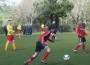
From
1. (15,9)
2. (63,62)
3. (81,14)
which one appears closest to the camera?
(63,62)

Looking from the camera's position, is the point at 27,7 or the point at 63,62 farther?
the point at 27,7

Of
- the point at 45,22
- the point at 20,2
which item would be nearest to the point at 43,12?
the point at 45,22

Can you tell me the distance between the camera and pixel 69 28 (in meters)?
76.9

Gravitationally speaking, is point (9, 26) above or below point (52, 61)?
above

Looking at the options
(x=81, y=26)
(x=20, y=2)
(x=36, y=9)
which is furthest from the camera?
(x=20, y=2)

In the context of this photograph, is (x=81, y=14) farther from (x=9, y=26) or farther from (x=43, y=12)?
(x=9, y=26)

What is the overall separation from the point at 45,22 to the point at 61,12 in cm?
454

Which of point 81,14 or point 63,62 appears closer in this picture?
point 63,62

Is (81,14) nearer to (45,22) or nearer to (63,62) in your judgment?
(45,22)

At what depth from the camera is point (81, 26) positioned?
64.8ft

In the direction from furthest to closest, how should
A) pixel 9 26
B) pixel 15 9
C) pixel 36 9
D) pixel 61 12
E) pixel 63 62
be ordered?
pixel 15 9 < pixel 36 9 < pixel 61 12 < pixel 9 26 < pixel 63 62

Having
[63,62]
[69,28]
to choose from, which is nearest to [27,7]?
[69,28]

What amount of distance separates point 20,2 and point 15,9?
8373 mm

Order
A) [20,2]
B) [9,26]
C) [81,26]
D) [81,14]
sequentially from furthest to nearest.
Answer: [20,2]
[81,14]
[9,26]
[81,26]
